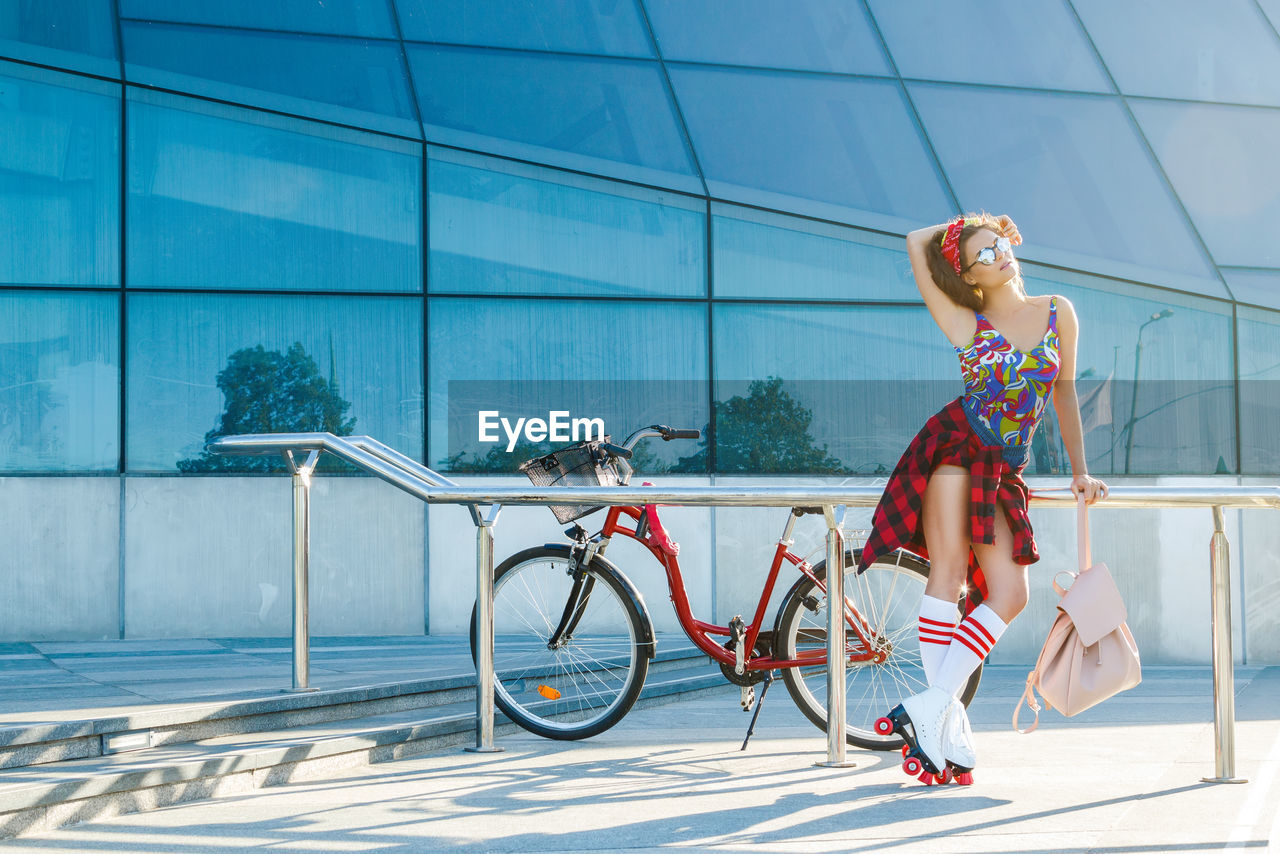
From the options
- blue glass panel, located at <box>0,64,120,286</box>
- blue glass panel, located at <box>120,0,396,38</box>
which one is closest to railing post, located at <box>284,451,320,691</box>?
blue glass panel, located at <box>0,64,120,286</box>

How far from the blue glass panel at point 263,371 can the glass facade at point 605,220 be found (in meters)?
0.02

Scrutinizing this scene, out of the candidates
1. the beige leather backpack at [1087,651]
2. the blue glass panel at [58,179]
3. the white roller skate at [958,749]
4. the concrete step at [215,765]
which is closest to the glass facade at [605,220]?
the blue glass panel at [58,179]

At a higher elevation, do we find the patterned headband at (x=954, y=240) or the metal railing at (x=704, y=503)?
the patterned headband at (x=954, y=240)

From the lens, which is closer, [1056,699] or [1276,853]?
[1276,853]

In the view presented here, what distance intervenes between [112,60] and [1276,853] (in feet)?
31.2

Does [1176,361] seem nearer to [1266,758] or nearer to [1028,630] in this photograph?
A: [1028,630]

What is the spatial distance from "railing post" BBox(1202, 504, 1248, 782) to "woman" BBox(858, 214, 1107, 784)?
0.51 meters

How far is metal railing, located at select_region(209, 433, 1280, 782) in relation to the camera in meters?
4.13

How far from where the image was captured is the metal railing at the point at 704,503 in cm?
413

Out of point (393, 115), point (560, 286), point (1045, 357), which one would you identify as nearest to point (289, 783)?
point (1045, 357)

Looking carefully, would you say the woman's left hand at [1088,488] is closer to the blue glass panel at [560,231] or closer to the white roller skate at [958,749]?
the white roller skate at [958,749]

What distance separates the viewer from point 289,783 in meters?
4.30

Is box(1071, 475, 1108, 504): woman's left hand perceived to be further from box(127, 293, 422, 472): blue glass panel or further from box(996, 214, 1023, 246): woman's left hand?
box(127, 293, 422, 472): blue glass panel

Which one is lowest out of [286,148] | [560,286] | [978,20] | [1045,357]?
[1045,357]
